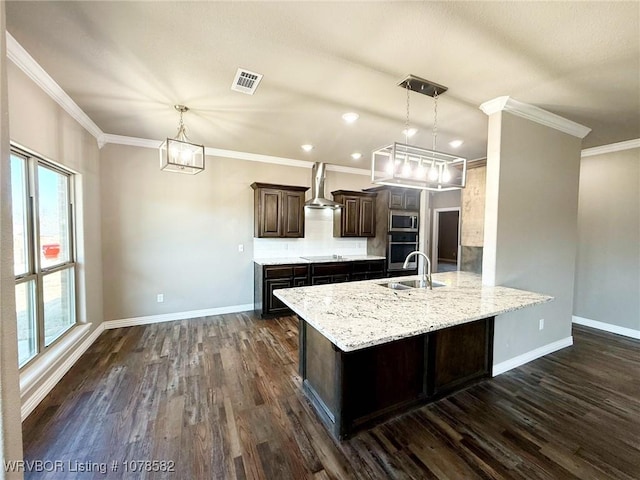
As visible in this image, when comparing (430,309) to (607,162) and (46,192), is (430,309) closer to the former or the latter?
(46,192)

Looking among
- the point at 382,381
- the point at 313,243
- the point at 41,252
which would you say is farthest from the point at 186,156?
the point at 313,243

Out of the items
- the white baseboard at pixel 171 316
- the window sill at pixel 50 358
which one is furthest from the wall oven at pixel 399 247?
the window sill at pixel 50 358

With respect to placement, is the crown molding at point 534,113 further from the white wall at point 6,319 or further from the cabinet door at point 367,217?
the white wall at point 6,319

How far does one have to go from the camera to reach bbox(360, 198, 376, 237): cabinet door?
17.3 ft

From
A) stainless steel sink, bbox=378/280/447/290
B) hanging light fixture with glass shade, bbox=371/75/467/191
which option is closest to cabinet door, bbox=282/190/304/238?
stainless steel sink, bbox=378/280/447/290

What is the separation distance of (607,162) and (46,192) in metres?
7.12

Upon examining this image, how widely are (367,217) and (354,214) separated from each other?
0.31m

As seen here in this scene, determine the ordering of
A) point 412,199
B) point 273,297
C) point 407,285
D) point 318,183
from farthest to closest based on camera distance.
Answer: point 412,199 < point 318,183 < point 273,297 < point 407,285

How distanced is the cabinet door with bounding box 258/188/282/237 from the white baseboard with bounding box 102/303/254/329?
1356mm

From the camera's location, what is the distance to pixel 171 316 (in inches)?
164

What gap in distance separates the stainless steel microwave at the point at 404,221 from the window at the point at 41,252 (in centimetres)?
473

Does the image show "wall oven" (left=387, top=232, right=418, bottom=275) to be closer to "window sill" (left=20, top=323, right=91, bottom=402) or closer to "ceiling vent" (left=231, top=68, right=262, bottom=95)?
"ceiling vent" (left=231, top=68, right=262, bottom=95)

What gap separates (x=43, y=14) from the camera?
158 centimetres

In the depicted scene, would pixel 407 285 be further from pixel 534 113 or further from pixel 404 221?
pixel 404 221
